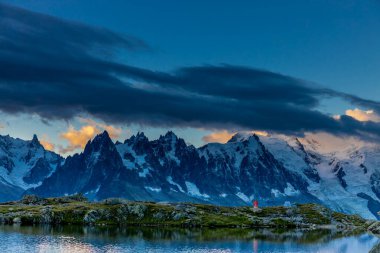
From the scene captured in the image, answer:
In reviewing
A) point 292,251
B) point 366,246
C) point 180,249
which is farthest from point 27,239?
point 366,246

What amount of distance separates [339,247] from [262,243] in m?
26.8

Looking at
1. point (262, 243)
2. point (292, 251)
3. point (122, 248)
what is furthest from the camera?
point (262, 243)

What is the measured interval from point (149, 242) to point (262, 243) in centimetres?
3852

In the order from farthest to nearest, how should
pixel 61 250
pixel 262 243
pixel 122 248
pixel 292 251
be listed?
1. pixel 262 243
2. pixel 292 251
3. pixel 122 248
4. pixel 61 250

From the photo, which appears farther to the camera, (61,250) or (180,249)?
(180,249)

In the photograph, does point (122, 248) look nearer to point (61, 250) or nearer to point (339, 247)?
point (61, 250)

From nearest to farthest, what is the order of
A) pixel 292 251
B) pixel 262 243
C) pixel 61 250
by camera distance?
pixel 61 250 < pixel 292 251 < pixel 262 243

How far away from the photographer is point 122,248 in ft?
528

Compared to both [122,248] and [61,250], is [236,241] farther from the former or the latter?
[61,250]

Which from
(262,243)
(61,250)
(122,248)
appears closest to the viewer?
(61,250)

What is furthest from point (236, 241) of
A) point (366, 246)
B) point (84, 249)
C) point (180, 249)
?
point (84, 249)

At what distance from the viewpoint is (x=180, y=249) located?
165375 mm

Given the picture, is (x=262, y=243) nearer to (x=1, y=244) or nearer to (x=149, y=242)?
(x=149, y=242)

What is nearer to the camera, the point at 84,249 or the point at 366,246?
the point at 84,249
